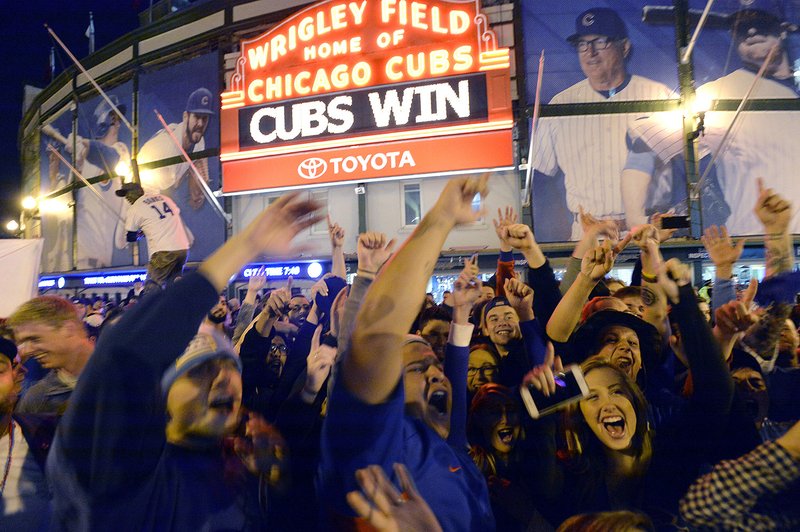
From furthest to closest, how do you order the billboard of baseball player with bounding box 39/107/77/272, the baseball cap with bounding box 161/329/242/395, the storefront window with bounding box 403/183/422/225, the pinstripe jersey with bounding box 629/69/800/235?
the billboard of baseball player with bounding box 39/107/77/272 < the storefront window with bounding box 403/183/422/225 < the pinstripe jersey with bounding box 629/69/800/235 < the baseball cap with bounding box 161/329/242/395

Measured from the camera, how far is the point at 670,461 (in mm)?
2137

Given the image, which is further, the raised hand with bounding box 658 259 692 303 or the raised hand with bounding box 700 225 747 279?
the raised hand with bounding box 700 225 747 279

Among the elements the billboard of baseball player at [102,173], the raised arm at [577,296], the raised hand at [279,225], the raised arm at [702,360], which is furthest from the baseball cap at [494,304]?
the billboard of baseball player at [102,173]

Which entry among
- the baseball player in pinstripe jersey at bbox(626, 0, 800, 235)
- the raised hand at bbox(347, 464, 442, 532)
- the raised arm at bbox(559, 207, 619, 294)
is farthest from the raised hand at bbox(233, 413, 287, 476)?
the baseball player in pinstripe jersey at bbox(626, 0, 800, 235)

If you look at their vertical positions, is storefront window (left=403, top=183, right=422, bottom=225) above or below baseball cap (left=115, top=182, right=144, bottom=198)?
below

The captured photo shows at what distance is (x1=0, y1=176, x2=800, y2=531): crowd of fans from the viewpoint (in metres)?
1.30

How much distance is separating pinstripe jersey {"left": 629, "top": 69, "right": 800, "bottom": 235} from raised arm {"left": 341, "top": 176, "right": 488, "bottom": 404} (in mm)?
13887

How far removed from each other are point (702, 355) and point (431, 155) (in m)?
10.3

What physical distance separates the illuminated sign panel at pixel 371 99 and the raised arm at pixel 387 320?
410 inches

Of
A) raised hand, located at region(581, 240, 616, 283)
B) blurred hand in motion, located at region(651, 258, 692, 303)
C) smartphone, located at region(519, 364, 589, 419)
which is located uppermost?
raised hand, located at region(581, 240, 616, 283)

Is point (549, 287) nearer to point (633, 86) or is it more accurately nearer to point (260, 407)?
point (260, 407)

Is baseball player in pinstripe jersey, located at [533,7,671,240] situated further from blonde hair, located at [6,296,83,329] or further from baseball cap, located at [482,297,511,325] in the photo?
blonde hair, located at [6,296,83,329]

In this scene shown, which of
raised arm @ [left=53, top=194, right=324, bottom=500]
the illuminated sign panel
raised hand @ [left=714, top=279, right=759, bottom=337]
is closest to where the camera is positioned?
raised arm @ [left=53, top=194, right=324, bottom=500]

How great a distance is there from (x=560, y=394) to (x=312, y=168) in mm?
11022
